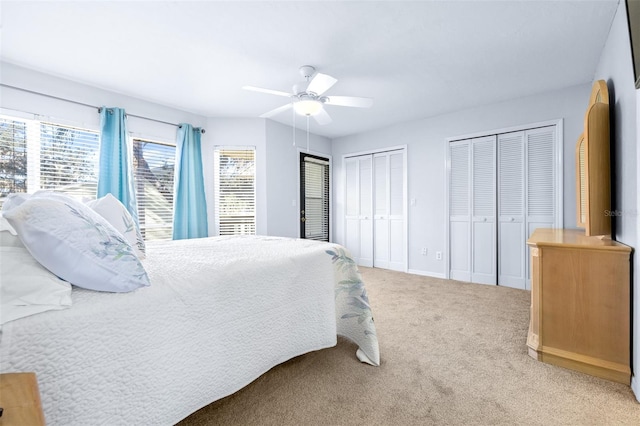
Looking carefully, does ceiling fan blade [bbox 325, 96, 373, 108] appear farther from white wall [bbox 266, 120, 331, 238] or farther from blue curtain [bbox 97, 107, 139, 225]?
blue curtain [bbox 97, 107, 139, 225]

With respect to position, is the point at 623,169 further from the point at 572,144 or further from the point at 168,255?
the point at 168,255

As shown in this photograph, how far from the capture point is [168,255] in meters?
1.71

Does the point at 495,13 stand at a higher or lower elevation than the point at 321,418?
higher

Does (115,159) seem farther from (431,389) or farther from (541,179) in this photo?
(541,179)

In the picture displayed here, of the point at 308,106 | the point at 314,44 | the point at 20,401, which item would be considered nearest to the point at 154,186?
the point at 308,106

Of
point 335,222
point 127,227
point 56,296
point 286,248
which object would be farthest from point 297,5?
point 335,222

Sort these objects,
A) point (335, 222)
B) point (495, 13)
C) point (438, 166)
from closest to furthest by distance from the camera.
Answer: point (495, 13)
point (438, 166)
point (335, 222)

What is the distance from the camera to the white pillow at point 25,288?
799mm

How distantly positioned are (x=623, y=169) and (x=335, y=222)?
4.17m

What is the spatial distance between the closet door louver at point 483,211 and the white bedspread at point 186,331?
279 cm

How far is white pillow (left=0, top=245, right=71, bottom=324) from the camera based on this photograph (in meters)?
0.80

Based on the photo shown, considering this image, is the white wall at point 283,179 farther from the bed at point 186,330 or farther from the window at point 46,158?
the bed at point 186,330

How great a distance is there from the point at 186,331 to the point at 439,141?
421cm

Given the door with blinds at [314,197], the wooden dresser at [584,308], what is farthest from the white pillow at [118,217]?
the door with blinds at [314,197]
